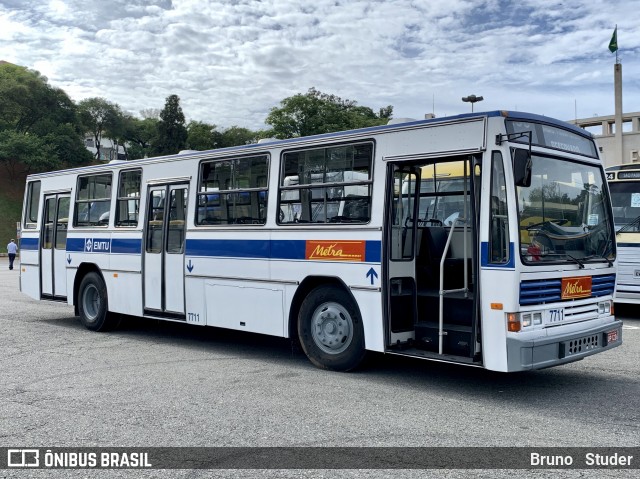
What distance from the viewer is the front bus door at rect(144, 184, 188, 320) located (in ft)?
33.3

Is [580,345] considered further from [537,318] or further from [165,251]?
[165,251]

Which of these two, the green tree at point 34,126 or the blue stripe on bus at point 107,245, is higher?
the green tree at point 34,126

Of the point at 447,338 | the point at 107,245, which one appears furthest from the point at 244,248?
the point at 107,245

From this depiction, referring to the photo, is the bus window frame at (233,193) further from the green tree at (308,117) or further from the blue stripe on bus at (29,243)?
the green tree at (308,117)

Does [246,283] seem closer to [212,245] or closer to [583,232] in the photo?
[212,245]

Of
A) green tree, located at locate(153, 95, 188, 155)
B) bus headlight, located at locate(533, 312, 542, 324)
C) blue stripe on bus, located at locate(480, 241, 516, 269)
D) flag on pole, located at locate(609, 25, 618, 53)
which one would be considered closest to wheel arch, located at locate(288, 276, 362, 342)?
blue stripe on bus, located at locate(480, 241, 516, 269)

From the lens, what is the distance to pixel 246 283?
909cm

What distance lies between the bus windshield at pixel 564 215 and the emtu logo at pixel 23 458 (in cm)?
463

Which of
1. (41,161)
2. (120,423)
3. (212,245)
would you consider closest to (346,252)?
(212,245)

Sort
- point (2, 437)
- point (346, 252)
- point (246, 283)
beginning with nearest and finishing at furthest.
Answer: point (2, 437) < point (346, 252) < point (246, 283)

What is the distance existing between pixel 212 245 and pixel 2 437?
175 inches

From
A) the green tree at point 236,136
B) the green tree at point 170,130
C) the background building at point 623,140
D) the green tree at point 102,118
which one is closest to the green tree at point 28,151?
the green tree at point 170,130

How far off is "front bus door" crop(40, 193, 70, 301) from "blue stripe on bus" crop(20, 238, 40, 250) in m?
0.21

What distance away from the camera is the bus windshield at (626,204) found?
12.8m
